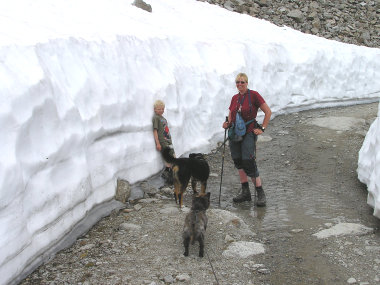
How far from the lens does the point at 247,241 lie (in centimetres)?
550

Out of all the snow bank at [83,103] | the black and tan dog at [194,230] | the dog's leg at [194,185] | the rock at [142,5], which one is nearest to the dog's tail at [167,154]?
the snow bank at [83,103]

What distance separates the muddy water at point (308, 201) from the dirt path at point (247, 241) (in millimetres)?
14

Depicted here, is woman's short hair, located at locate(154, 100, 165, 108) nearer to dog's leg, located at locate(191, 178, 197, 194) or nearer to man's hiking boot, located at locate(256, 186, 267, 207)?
dog's leg, located at locate(191, 178, 197, 194)

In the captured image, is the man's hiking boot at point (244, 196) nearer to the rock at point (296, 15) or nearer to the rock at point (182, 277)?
the rock at point (182, 277)

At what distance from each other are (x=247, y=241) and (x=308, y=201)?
1964 mm

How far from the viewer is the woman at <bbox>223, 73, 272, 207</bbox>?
648 cm

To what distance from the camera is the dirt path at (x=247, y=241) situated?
4578 mm

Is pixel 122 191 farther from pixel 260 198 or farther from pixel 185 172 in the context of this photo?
pixel 260 198

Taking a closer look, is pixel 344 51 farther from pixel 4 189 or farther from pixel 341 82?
pixel 4 189

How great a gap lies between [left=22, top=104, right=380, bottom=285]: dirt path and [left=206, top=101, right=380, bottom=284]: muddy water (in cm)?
1

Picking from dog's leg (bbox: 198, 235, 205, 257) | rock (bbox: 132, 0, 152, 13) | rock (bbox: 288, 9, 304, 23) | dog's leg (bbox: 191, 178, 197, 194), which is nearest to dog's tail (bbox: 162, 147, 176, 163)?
dog's leg (bbox: 191, 178, 197, 194)

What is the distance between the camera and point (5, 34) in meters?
5.27

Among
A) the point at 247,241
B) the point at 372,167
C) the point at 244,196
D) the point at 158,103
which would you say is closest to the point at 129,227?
the point at 247,241

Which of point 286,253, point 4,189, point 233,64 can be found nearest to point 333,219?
point 286,253
